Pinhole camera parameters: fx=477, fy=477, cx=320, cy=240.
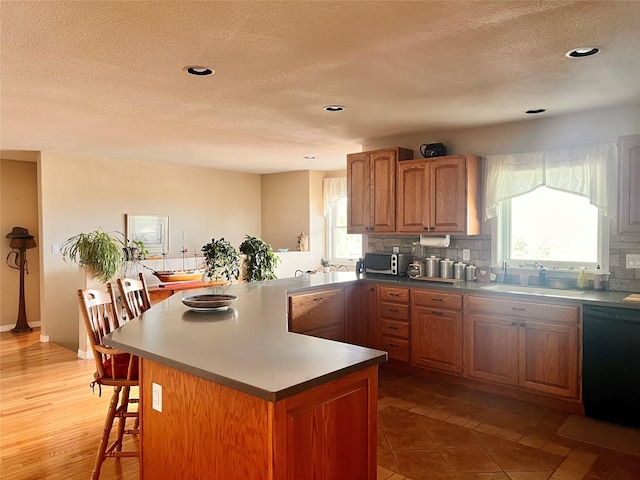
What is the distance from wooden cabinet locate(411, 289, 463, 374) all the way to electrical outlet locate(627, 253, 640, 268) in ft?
4.34

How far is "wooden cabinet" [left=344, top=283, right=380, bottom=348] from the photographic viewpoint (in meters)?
4.65

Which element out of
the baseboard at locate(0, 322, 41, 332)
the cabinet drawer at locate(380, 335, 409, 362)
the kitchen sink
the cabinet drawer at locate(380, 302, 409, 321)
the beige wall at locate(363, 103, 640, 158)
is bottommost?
the baseboard at locate(0, 322, 41, 332)

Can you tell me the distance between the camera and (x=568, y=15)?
7.15ft

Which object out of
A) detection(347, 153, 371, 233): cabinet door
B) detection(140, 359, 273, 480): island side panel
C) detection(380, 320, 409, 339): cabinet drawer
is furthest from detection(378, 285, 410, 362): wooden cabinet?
detection(140, 359, 273, 480): island side panel

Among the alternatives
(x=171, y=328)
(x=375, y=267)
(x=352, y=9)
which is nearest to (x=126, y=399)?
(x=171, y=328)

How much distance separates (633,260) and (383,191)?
7.47ft

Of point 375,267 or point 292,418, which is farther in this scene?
point 375,267

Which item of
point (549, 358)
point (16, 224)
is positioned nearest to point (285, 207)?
point (16, 224)

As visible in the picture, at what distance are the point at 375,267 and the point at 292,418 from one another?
3630mm

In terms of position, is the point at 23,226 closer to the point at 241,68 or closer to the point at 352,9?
the point at 241,68

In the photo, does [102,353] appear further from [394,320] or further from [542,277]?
[542,277]

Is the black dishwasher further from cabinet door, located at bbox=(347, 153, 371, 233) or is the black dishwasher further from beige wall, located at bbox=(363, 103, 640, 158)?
cabinet door, located at bbox=(347, 153, 371, 233)

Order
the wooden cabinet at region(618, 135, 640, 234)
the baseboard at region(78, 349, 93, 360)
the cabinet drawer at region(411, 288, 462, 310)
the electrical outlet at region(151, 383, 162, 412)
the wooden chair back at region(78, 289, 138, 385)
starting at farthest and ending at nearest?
the baseboard at region(78, 349, 93, 360) < the cabinet drawer at region(411, 288, 462, 310) < the wooden cabinet at region(618, 135, 640, 234) < the wooden chair back at region(78, 289, 138, 385) < the electrical outlet at region(151, 383, 162, 412)

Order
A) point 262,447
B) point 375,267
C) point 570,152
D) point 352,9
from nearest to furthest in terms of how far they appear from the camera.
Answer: point 262,447, point 352,9, point 570,152, point 375,267
